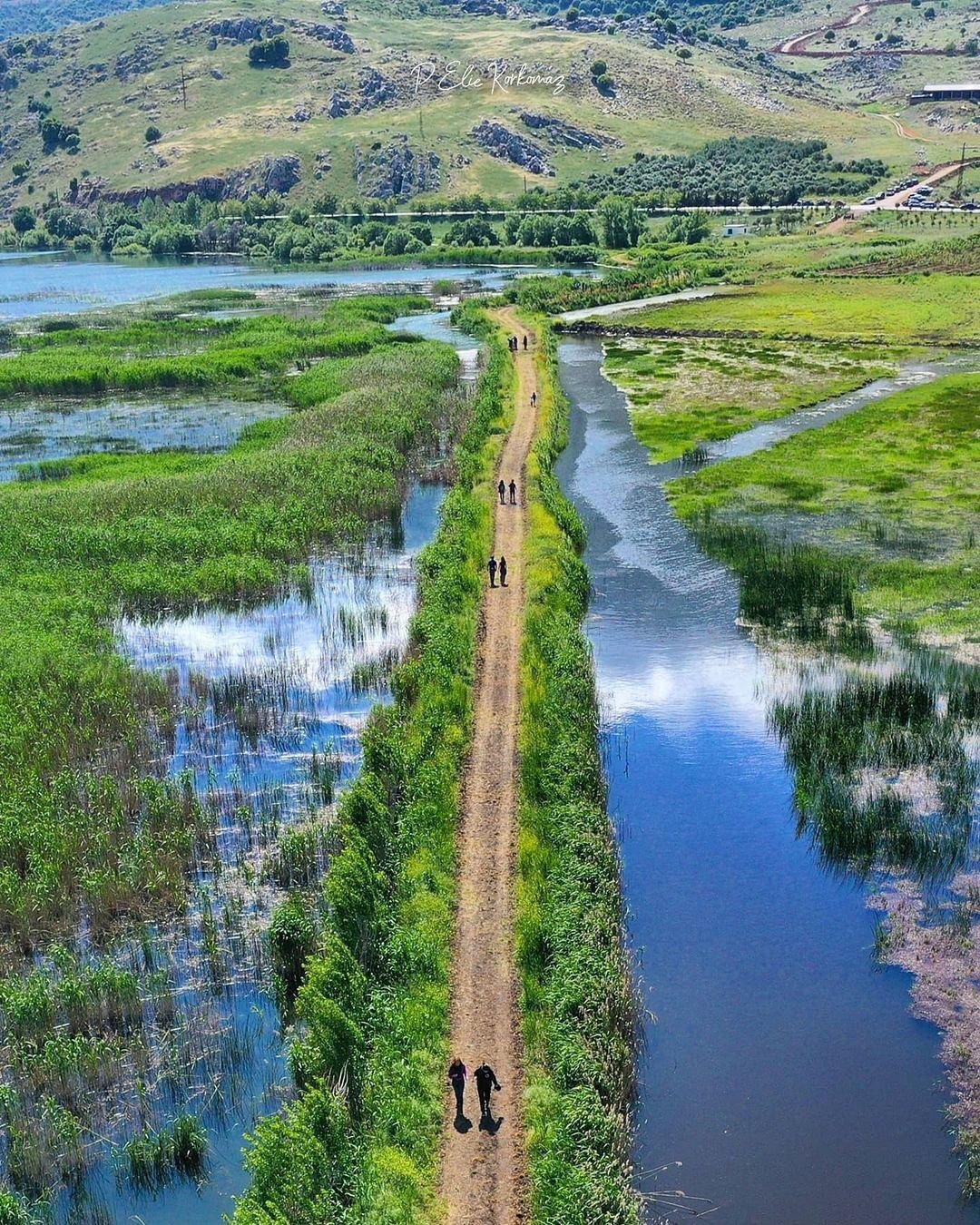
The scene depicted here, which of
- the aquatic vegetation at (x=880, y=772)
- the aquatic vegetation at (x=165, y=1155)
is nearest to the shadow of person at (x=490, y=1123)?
the aquatic vegetation at (x=165, y=1155)

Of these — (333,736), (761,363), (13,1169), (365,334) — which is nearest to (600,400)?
(761,363)

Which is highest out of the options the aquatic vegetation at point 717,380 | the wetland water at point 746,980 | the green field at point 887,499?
the aquatic vegetation at point 717,380

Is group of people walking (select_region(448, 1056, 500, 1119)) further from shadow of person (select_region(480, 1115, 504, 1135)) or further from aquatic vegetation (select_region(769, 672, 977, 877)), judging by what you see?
aquatic vegetation (select_region(769, 672, 977, 877))

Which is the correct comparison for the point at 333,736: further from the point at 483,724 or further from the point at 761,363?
the point at 761,363

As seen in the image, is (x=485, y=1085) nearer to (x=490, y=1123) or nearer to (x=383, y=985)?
(x=490, y=1123)

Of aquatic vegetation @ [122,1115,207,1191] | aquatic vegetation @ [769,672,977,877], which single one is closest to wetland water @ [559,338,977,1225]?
aquatic vegetation @ [769,672,977,877]

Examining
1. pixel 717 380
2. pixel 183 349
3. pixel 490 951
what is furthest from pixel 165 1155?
pixel 183 349

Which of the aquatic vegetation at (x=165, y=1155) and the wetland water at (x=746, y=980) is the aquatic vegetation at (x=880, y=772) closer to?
the wetland water at (x=746, y=980)
